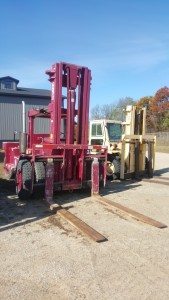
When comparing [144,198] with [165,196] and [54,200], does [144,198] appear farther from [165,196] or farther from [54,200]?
[54,200]

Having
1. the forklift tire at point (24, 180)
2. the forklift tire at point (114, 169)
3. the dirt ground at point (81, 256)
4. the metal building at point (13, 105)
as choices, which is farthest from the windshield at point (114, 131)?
the metal building at point (13, 105)

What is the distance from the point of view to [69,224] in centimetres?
700

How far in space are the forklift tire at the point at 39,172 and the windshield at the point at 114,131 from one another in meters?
5.12

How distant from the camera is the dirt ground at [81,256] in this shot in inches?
169

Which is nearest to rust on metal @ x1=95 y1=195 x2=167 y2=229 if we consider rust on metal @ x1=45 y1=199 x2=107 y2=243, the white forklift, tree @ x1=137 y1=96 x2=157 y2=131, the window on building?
rust on metal @ x1=45 y1=199 x2=107 y2=243

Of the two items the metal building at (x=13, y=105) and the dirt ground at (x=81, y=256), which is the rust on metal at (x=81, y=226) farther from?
the metal building at (x=13, y=105)

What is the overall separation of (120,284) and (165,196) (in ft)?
19.4

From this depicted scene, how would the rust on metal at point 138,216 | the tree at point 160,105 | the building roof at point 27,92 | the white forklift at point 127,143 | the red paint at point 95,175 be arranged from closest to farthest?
the rust on metal at point 138,216 < the red paint at point 95,175 < the white forklift at point 127,143 < the building roof at point 27,92 < the tree at point 160,105

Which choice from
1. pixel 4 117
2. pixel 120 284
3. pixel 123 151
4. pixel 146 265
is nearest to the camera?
pixel 120 284

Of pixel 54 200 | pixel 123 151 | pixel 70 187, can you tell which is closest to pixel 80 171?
pixel 70 187

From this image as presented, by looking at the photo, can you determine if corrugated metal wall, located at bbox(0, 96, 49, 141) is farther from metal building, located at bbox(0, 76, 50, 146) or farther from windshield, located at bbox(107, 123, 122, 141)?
windshield, located at bbox(107, 123, 122, 141)

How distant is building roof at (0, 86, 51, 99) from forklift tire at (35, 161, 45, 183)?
80.1 ft

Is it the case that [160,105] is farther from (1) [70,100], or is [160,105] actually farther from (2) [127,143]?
(1) [70,100]

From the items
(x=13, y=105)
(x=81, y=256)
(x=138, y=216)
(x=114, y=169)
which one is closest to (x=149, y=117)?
(x=13, y=105)
